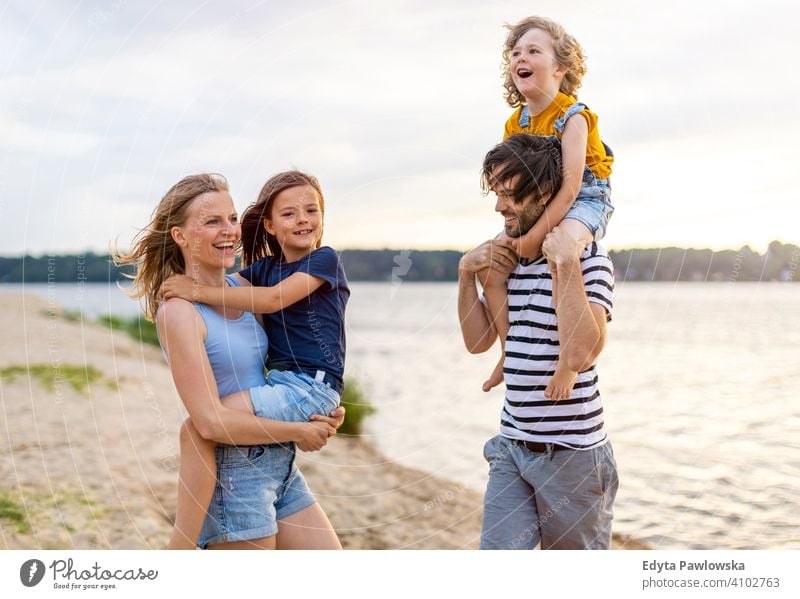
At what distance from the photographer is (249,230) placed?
345 cm

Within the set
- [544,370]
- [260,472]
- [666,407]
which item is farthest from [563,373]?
[666,407]

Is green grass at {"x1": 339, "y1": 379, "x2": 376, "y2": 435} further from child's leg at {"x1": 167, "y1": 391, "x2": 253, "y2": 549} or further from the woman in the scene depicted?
child's leg at {"x1": 167, "y1": 391, "x2": 253, "y2": 549}

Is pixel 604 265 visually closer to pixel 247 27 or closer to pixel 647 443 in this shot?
pixel 247 27

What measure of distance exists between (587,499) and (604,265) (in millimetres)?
836

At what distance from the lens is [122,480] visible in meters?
8.62

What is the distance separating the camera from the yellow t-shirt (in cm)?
335

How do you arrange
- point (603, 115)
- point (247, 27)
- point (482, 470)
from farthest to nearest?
1. point (482, 470)
2. point (247, 27)
3. point (603, 115)

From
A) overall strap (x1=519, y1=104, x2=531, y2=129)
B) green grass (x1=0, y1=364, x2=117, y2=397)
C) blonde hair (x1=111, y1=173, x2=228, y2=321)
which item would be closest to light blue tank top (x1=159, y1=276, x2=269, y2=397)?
blonde hair (x1=111, y1=173, x2=228, y2=321)

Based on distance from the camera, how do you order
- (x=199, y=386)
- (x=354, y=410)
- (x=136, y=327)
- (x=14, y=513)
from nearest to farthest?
(x=199, y=386), (x=14, y=513), (x=354, y=410), (x=136, y=327)

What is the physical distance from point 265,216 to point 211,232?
1.07ft

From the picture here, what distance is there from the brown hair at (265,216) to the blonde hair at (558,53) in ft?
3.23

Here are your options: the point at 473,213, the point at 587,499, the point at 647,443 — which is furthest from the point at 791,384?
the point at 587,499

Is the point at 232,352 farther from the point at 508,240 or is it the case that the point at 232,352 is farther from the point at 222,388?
the point at 508,240

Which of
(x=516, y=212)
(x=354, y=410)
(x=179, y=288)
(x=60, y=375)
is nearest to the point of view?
(x=179, y=288)
